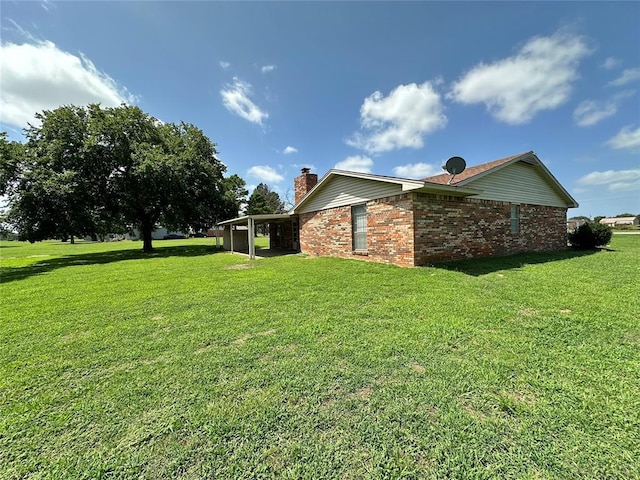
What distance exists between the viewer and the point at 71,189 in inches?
619

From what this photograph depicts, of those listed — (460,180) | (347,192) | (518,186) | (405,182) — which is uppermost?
(518,186)

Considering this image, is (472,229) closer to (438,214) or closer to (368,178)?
(438,214)

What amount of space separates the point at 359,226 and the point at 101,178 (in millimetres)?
18109

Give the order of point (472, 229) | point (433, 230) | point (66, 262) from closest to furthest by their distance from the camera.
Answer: point (433, 230) → point (472, 229) → point (66, 262)

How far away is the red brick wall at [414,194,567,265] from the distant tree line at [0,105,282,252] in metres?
16.8

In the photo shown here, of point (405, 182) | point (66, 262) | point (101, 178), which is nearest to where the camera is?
point (405, 182)

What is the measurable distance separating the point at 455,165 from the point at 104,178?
2130cm

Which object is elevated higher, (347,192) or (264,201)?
(264,201)

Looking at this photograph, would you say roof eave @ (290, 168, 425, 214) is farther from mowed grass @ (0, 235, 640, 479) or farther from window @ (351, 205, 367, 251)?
mowed grass @ (0, 235, 640, 479)

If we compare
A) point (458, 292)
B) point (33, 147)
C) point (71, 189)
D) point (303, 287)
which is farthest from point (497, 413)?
point (33, 147)

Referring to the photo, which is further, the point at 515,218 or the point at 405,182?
the point at 515,218

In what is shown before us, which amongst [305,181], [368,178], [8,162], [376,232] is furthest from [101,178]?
[376,232]

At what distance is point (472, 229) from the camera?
32.7ft

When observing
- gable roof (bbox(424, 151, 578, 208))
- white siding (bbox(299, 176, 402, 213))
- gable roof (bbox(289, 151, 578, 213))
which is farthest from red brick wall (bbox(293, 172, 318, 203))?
gable roof (bbox(424, 151, 578, 208))
